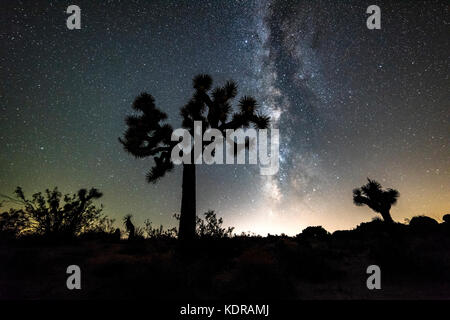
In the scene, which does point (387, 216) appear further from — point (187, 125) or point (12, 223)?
point (12, 223)

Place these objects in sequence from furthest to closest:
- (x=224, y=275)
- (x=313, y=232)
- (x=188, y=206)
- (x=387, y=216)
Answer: (x=313, y=232), (x=387, y=216), (x=188, y=206), (x=224, y=275)

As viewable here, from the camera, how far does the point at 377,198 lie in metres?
12.8

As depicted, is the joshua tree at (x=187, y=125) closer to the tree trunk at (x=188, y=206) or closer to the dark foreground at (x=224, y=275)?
the tree trunk at (x=188, y=206)

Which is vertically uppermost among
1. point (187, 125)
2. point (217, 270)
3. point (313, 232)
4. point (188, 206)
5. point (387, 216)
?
point (187, 125)

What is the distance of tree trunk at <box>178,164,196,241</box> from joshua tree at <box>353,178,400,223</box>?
10.00 metres

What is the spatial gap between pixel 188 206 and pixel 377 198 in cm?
1066

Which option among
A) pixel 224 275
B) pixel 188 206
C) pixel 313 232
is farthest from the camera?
pixel 313 232

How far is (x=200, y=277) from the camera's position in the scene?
5066 mm

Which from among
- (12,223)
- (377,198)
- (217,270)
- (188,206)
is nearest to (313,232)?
(377,198)

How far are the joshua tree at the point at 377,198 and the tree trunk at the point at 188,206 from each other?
9998 mm

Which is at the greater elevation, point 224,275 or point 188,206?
point 188,206

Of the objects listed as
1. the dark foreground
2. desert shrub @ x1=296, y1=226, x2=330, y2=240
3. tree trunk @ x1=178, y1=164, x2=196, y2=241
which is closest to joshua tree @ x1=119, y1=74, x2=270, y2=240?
tree trunk @ x1=178, y1=164, x2=196, y2=241

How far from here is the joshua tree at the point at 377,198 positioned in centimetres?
1252
